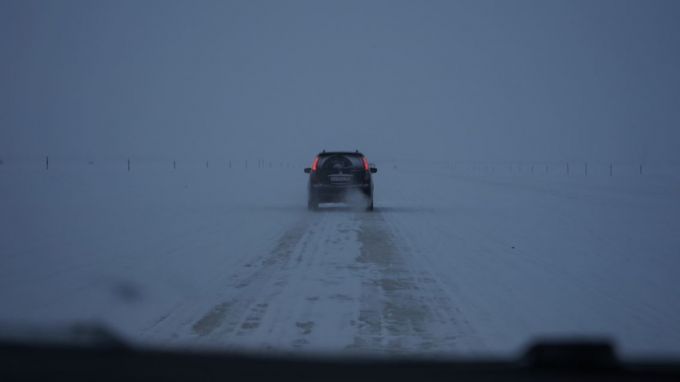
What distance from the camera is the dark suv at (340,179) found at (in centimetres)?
2058

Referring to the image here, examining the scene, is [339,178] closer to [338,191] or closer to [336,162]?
[338,191]

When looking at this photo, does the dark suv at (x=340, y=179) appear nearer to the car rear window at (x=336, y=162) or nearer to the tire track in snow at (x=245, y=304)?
the car rear window at (x=336, y=162)

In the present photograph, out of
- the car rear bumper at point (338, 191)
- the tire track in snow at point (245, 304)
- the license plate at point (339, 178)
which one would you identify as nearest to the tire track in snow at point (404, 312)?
the tire track in snow at point (245, 304)

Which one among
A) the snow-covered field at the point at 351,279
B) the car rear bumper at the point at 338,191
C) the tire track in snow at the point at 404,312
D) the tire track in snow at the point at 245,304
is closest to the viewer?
the tire track in snow at the point at 404,312

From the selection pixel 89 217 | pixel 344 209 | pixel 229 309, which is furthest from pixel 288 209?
pixel 229 309

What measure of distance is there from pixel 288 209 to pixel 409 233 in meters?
7.83

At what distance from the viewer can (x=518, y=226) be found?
667 inches

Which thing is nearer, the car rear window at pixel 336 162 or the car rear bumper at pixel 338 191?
the car rear bumper at pixel 338 191

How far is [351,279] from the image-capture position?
374 inches

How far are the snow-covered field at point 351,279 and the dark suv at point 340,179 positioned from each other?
1415 mm

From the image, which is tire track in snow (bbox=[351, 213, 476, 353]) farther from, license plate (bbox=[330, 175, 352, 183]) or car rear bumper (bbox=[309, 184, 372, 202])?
license plate (bbox=[330, 175, 352, 183])

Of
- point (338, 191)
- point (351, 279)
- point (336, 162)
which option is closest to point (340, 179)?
point (338, 191)

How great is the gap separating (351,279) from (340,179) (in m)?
11.2

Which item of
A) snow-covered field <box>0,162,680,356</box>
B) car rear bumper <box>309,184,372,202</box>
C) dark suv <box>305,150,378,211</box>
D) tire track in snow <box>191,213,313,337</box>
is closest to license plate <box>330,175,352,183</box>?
dark suv <box>305,150,378,211</box>
